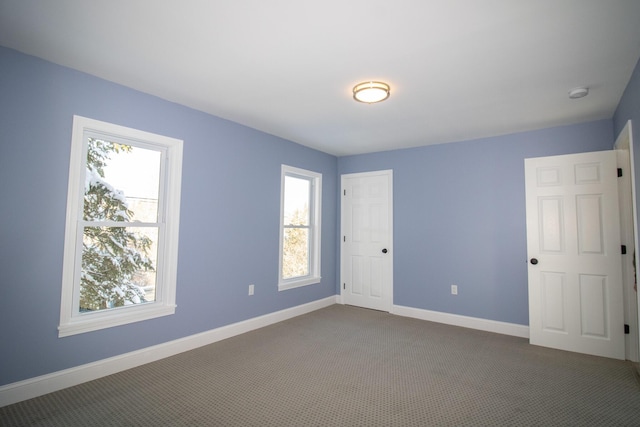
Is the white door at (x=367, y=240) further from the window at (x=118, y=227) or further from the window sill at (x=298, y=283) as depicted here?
the window at (x=118, y=227)

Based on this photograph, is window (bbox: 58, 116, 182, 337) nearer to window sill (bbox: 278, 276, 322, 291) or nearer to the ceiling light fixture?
window sill (bbox: 278, 276, 322, 291)

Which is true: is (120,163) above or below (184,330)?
above

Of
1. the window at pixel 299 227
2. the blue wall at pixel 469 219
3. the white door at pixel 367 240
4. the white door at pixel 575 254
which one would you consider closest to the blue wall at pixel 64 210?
the window at pixel 299 227

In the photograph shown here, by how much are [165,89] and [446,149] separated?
11.7ft

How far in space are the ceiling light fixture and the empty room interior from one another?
3 cm

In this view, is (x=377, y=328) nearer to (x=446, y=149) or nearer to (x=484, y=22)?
(x=446, y=149)

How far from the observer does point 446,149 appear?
14.8 feet

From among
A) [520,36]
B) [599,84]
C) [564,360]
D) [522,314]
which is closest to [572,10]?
[520,36]

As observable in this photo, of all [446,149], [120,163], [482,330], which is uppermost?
[446,149]

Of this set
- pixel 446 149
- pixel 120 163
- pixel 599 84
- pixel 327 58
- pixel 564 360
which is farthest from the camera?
pixel 446 149

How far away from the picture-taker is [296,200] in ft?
15.9

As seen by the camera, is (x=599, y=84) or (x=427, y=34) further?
(x=599, y=84)

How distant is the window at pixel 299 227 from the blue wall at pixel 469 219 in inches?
48.2

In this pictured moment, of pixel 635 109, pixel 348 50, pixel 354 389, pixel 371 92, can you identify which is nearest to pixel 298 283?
pixel 354 389
